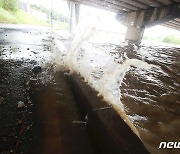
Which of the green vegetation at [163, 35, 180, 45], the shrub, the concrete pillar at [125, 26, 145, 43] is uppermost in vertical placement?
the shrub

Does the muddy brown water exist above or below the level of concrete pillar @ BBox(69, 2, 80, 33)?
below

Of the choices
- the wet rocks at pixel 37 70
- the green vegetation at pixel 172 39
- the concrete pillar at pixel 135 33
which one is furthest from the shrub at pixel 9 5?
the green vegetation at pixel 172 39

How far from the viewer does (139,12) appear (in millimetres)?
11992

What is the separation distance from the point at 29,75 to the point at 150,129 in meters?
2.02

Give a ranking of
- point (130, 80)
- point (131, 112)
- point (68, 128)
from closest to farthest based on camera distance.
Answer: point (68, 128) < point (131, 112) < point (130, 80)

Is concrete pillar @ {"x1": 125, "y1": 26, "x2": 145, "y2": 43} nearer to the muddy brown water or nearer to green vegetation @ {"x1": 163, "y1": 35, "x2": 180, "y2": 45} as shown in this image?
the muddy brown water

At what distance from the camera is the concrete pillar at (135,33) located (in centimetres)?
1270

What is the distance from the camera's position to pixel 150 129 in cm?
172

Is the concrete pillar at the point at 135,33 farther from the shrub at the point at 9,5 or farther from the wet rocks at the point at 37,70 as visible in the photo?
the shrub at the point at 9,5

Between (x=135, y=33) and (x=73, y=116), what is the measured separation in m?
12.2

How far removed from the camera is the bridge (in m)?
9.52

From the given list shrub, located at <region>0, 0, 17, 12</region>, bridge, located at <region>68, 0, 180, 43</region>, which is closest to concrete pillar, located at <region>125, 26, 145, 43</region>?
bridge, located at <region>68, 0, 180, 43</region>

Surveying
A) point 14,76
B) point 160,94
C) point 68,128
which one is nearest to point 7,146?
point 68,128

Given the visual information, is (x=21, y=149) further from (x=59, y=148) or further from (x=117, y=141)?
(x=117, y=141)
